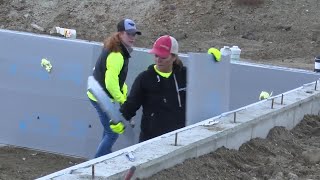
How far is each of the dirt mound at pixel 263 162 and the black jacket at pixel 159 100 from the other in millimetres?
711

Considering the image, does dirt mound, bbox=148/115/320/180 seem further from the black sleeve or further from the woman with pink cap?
the black sleeve

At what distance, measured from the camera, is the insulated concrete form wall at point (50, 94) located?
30.0ft

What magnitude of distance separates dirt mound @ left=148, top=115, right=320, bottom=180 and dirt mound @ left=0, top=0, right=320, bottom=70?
558 inches

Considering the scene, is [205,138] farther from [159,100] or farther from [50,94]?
[50,94]

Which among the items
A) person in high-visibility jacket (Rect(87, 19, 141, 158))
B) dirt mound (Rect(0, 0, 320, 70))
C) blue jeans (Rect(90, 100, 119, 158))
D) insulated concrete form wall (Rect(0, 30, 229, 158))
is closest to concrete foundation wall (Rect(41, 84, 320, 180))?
person in high-visibility jacket (Rect(87, 19, 141, 158))

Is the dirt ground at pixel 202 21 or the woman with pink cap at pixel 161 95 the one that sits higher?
the woman with pink cap at pixel 161 95

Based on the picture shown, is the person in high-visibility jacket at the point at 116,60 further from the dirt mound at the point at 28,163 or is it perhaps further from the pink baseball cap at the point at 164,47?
the dirt mound at the point at 28,163

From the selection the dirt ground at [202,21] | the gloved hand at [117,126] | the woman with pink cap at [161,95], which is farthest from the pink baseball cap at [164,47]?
the dirt ground at [202,21]

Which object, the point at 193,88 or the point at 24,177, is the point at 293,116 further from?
the point at 24,177

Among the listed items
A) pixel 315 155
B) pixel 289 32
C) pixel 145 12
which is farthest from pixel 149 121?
pixel 145 12

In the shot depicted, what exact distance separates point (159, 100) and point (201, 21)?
2070 centimetres

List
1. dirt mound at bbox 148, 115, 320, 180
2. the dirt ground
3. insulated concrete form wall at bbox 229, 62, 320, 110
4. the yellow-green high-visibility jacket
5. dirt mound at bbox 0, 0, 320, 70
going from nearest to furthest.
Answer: dirt mound at bbox 148, 115, 320, 180, the yellow-green high-visibility jacket, insulated concrete form wall at bbox 229, 62, 320, 110, the dirt ground, dirt mound at bbox 0, 0, 320, 70

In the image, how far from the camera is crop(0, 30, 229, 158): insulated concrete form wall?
914 cm

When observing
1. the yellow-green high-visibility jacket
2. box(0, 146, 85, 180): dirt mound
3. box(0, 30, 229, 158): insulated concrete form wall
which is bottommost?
box(0, 146, 85, 180): dirt mound
